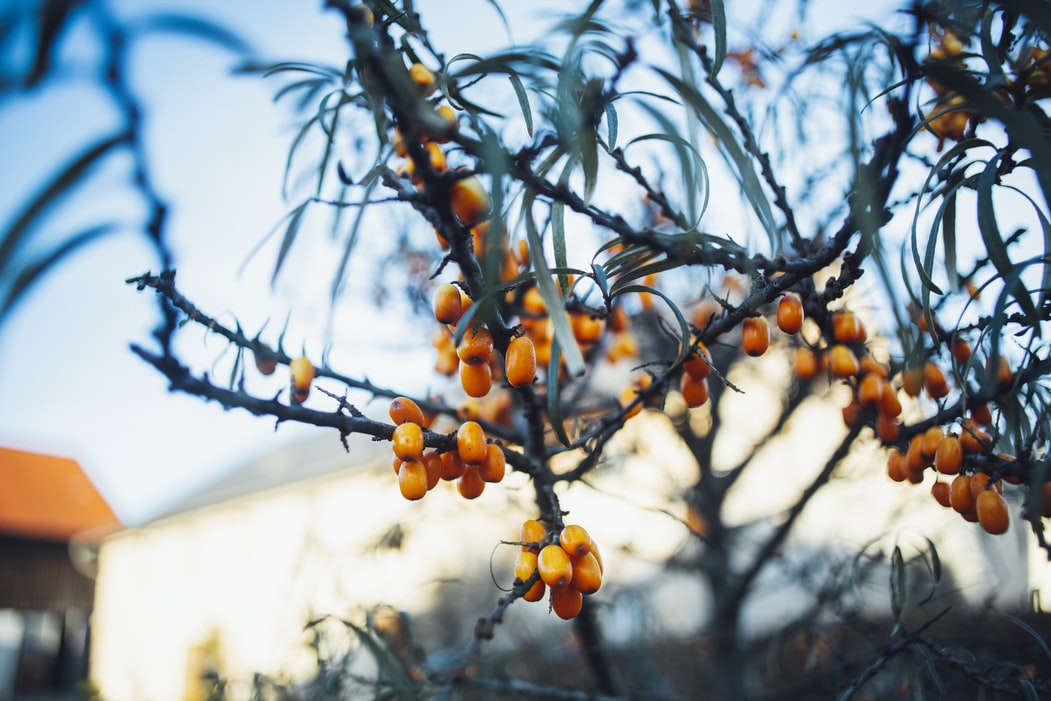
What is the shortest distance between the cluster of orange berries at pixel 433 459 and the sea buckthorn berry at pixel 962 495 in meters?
0.82

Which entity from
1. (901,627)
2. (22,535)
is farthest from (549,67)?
(22,535)

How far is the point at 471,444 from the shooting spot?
0.97m

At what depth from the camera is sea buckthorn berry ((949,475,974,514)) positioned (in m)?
1.10

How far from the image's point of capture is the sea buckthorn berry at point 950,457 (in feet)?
3.55

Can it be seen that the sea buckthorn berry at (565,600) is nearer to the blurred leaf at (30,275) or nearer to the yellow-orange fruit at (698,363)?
the yellow-orange fruit at (698,363)

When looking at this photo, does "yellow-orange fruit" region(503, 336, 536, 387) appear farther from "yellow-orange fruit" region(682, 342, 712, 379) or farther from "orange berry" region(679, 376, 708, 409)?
"orange berry" region(679, 376, 708, 409)

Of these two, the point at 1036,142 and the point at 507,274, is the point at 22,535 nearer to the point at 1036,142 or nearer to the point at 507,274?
the point at 507,274

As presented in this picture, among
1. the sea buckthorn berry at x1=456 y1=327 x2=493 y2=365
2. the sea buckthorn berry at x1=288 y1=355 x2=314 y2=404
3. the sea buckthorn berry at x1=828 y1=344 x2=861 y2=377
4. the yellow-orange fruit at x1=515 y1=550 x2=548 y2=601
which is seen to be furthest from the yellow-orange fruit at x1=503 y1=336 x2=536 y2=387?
the sea buckthorn berry at x1=828 y1=344 x2=861 y2=377

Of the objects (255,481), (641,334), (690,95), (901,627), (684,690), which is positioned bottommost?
(684,690)

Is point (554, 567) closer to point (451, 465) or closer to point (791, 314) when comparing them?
point (451, 465)

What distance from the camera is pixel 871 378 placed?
1.29 meters

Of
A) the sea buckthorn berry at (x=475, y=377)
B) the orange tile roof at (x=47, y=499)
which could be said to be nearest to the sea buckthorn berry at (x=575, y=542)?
the sea buckthorn berry at (x=475, y=377)

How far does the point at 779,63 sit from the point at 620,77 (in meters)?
0.99

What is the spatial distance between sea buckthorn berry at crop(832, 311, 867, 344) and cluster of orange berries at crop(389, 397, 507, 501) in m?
0.80
